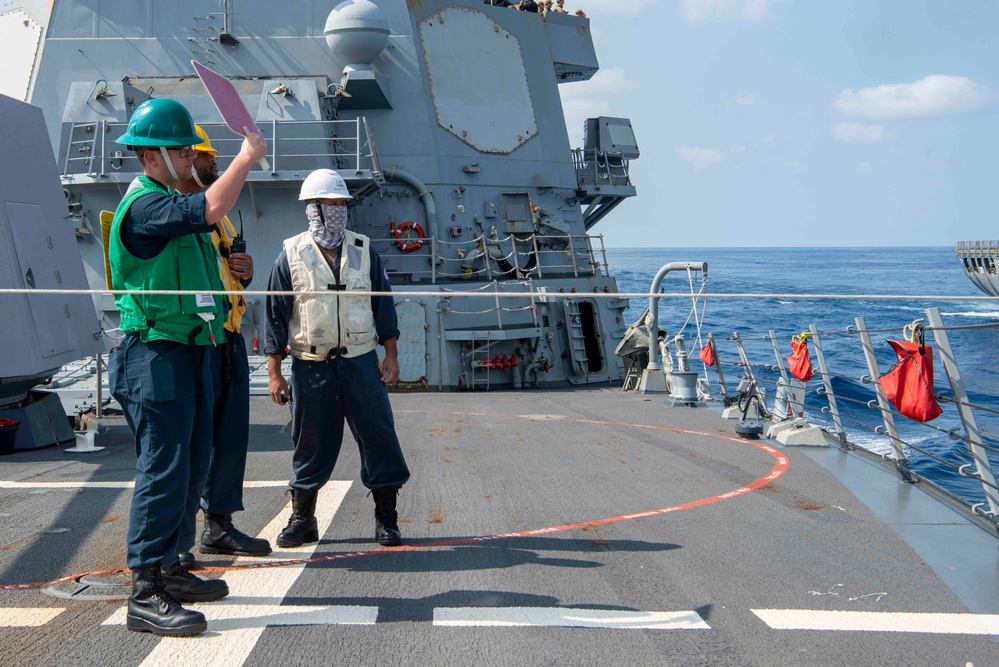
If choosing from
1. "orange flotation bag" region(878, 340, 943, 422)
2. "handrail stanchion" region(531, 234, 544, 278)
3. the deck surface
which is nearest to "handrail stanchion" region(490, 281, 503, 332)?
"handrail stanchion" region(531, 234, 544, 278)

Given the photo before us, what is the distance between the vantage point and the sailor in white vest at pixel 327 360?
431cm

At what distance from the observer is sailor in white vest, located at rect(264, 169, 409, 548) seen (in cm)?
431

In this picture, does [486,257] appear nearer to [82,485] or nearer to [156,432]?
[82,485]

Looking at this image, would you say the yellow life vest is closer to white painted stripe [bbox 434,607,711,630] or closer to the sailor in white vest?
the sailor in white vest

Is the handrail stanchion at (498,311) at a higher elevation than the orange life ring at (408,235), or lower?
lower

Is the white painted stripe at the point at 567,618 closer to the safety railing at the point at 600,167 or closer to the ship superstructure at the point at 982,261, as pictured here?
the safety railing at the point at 600,167

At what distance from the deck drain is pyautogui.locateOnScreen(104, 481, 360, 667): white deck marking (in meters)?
0.21

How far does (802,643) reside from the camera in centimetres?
307

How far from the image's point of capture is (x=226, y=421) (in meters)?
3.98

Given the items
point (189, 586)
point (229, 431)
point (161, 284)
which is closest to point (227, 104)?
point (161, 284)

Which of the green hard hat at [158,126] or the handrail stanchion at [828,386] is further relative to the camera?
the handrail stanchion at [828,386]

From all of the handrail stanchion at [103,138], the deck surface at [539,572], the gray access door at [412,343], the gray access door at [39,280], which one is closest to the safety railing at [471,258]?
the gray access door at [412,343]

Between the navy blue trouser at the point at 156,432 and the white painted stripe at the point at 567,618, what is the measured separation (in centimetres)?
103

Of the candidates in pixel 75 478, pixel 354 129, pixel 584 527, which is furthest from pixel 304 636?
pixel 354 129
